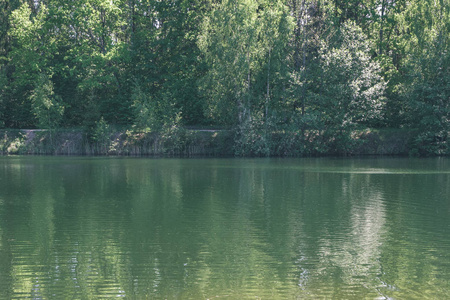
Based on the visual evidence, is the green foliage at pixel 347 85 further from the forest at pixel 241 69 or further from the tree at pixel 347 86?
the forest at pixel 241 69

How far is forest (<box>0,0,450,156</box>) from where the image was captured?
159 feet

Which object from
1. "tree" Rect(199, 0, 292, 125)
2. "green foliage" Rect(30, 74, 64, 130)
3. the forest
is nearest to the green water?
"tree" Rect(199, 0, 292, 125)

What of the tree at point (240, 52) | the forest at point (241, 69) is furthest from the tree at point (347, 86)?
the tree at point (240, 52)

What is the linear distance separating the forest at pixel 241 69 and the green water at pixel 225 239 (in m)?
22.0

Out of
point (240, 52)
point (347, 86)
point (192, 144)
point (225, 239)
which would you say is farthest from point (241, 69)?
point (225, 239)

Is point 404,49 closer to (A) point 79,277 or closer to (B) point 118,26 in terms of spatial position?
(B) point 118,26

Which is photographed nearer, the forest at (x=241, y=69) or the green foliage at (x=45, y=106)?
the forest at (x=241, y=69)

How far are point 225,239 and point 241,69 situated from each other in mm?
35604

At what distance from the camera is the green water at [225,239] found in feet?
32.9

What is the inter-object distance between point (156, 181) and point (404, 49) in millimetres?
33739

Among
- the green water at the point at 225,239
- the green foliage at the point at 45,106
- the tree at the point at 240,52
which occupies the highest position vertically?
the tree at the point at 240,52

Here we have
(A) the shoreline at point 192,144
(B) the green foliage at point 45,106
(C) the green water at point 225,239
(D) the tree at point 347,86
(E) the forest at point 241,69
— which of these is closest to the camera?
(C) the green water at point 225,239

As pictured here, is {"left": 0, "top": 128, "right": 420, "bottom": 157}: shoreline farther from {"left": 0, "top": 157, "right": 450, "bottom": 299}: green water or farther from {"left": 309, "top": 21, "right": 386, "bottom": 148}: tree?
{"left": 0, "top": 157, "right": 450, "bottom": 299}: green water

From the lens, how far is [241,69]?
48531 millimetres
